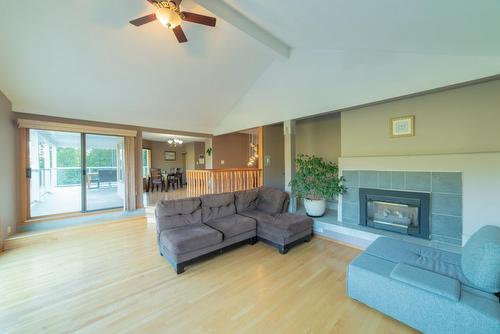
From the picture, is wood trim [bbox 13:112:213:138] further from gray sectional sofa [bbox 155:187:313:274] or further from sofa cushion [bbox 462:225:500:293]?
sofa cushion [bbox 462:225:500:293]

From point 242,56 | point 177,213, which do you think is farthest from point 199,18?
point 177,213

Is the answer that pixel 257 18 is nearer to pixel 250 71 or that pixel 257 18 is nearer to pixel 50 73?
pixel 250 71

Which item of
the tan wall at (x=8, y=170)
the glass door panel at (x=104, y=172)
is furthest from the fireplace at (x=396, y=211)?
the tan wall at (x=8, y=170)

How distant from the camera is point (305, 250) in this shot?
10.7ft

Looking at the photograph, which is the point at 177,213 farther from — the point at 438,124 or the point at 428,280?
the point at 438,124

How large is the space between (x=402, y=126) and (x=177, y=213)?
3981mm

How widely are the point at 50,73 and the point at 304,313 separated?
5.15 metres

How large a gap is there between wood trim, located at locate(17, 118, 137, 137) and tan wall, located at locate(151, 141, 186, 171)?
5.02 meters

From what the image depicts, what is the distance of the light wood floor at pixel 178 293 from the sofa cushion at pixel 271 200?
0.80m

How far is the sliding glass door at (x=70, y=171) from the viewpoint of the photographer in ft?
14.4

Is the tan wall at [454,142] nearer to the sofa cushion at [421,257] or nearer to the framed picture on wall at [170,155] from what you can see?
the sofa cushion at [421,257]

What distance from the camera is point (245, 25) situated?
2793 millimetres

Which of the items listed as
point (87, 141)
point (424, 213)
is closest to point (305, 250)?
point (424, 213)

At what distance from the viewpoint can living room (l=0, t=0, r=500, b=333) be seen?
1791mm
